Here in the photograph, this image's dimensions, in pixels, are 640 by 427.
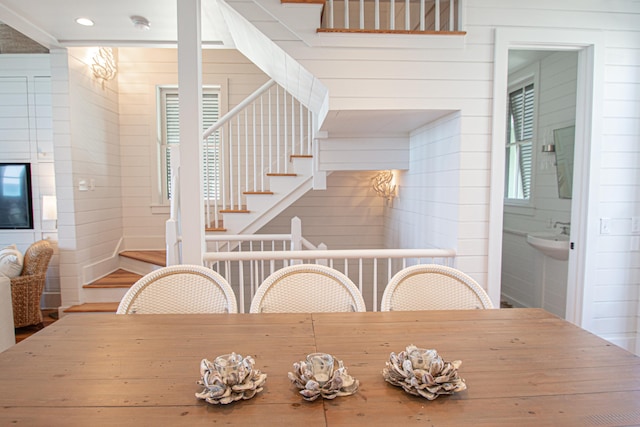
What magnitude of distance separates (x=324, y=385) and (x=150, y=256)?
12.6ft

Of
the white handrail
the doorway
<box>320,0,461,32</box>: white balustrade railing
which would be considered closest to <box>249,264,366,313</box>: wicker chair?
the white handrail

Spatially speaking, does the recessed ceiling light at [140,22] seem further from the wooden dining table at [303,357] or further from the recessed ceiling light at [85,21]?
the wooden dining table at [303,357]

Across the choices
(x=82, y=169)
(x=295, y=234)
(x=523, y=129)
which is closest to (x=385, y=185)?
(x=523, y=129)

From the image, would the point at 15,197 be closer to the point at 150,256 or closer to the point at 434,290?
the point at 150,256

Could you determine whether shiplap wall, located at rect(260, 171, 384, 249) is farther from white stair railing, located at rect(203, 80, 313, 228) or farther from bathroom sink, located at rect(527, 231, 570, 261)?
bathroom sink, located at rect(527, 231, 570, 261)

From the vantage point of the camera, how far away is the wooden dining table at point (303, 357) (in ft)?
2.83

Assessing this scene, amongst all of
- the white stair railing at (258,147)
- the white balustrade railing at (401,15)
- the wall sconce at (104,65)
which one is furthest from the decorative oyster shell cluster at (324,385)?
the wall sconce at (104,65)

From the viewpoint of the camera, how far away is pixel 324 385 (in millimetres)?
924

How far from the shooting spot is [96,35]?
11.0 ft

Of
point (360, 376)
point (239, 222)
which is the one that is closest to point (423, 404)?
point (360, 376)

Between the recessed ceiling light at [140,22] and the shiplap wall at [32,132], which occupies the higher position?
the recessed ceiling light at [140,22]

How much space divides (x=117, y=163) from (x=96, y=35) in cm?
167

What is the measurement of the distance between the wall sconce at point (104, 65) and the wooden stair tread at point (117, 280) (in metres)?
2.29

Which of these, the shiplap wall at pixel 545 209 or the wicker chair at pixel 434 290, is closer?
the wicker chair at pixel 434 290
